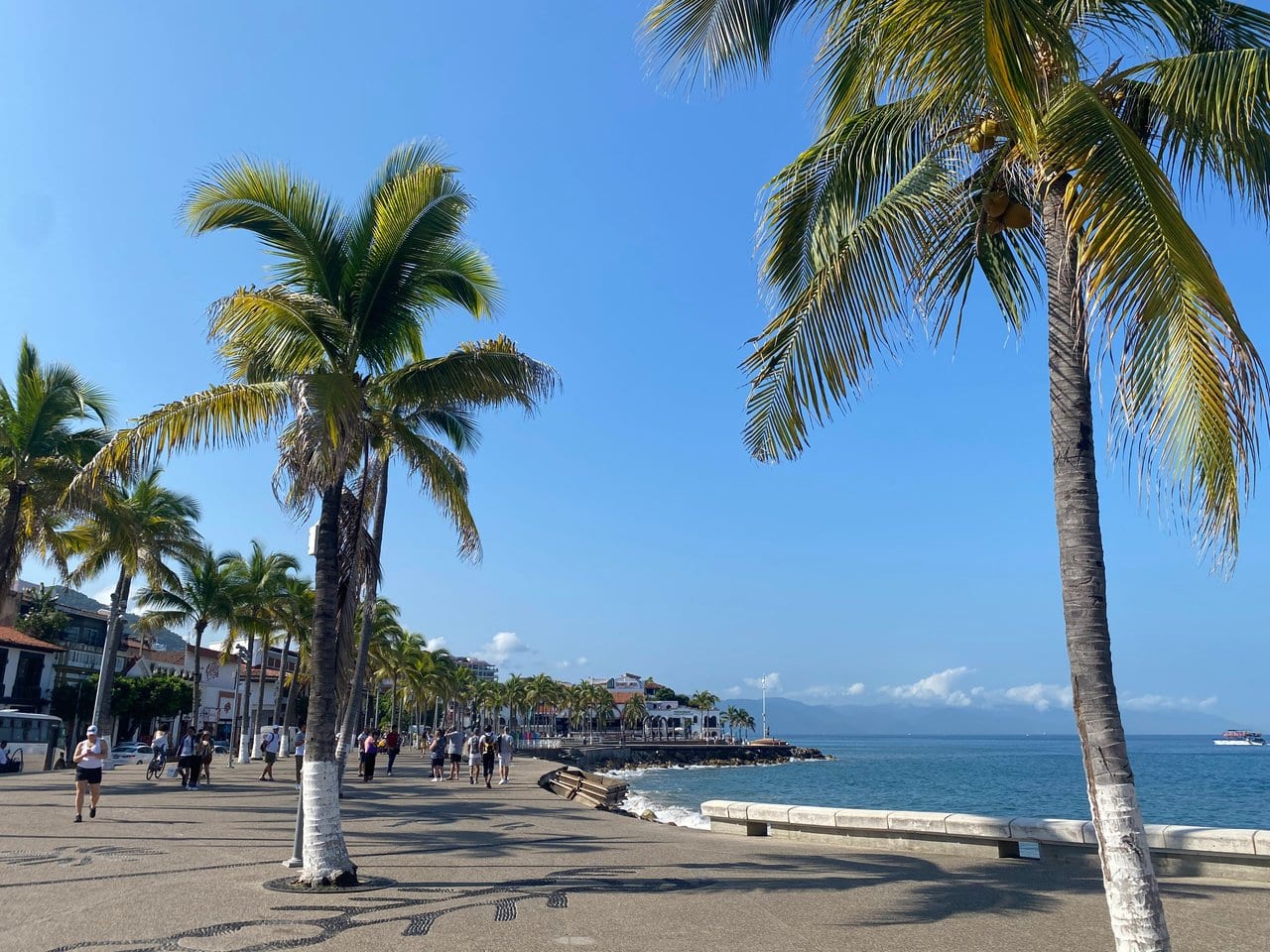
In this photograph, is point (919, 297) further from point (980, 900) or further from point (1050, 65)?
point (980, 900)

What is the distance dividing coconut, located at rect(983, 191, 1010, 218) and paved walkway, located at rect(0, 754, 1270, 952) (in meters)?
5.47

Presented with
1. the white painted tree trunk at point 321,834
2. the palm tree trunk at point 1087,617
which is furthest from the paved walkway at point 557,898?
the palm tree trunk at point 1087,617

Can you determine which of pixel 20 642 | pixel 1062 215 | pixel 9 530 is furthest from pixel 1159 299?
pixel 20 642

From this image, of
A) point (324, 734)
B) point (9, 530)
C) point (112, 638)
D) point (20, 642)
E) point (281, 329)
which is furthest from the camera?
point (20, 642)

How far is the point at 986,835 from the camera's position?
1159 cm

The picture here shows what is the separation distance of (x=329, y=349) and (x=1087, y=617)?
8.92m

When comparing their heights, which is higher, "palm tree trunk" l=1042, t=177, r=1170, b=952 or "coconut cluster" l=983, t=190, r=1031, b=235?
"coconut cluster" l=983, t=190, r=1031, b=235

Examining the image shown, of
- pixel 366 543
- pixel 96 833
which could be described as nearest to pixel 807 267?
pixel 366 543

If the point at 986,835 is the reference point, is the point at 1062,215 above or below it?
above

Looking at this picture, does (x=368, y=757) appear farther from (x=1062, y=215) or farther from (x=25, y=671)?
(x=25, y=671)

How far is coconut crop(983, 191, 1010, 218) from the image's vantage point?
6.98m

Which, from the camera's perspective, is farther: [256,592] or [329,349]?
[256,592]

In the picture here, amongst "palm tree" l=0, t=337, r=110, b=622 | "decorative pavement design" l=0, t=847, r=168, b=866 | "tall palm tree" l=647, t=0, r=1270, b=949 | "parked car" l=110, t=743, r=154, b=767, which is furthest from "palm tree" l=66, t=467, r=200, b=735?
"tall palm tree" l=647, t=0, r=1270, b=949

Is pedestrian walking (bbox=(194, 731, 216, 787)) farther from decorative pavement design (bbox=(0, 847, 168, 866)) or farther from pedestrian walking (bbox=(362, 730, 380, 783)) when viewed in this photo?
decorative pavement design (bbox=(0, 847, 168, 866))
